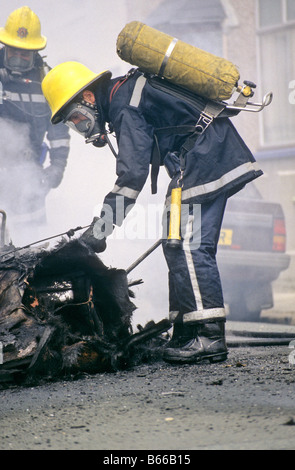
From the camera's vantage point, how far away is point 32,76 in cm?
665

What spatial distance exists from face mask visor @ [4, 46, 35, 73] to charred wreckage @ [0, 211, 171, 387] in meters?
3.11

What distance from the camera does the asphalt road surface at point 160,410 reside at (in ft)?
7.50

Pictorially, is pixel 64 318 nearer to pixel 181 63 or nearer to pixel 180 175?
pixel 180 175

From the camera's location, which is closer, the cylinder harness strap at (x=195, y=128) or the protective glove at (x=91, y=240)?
the protective glove at (x=91, y=240)

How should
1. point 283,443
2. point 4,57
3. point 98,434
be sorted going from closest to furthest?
point 283,443 < point 98,434 < point 4,57

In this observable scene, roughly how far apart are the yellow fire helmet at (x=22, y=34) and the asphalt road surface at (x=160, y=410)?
12.5 ft

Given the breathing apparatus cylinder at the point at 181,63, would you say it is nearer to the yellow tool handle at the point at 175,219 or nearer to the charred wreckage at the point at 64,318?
the yellow tool handle at the point at 175,219

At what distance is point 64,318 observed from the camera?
370 centimetres

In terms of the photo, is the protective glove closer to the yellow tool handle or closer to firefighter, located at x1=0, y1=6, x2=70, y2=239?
the yellow tool handle

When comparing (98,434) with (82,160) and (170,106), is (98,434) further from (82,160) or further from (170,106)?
(82,160)

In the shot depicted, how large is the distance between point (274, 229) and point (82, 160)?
3.36m

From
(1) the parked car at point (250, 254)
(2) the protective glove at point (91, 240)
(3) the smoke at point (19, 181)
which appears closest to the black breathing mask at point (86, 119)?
(2) the protective glove at point (91, 240)

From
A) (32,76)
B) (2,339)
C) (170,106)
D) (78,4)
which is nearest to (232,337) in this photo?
(170,106)

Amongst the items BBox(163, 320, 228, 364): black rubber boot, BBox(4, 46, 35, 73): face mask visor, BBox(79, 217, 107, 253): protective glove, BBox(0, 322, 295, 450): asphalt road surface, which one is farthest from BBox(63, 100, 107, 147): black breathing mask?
BBox(4, 46, 35, 73): face mask visor
